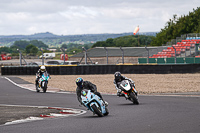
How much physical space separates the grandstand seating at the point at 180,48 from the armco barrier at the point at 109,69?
33.1ft

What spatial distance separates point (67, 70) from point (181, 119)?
26405mm

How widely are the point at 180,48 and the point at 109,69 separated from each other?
51.6 feet

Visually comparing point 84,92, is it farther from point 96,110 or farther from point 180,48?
point 180,48

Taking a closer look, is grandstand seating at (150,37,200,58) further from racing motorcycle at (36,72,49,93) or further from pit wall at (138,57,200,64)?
racing motorcycle at (36,72,49,93)

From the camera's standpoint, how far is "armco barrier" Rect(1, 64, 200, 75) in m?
33.6

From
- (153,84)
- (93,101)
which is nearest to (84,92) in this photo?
(93,101)

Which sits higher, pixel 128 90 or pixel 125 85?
pixel 125 85

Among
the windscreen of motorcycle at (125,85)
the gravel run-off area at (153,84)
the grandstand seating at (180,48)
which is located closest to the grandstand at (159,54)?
the grandstand seating at (180,48)

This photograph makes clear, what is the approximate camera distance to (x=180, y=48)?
49000 millimetres

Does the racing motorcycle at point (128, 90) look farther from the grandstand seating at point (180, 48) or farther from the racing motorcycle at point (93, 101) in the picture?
the grandstand seating at point (180, 48)

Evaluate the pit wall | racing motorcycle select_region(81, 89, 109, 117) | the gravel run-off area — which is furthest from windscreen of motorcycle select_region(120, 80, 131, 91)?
the pit wall

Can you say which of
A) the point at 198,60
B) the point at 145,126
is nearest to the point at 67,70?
the point at 198,60

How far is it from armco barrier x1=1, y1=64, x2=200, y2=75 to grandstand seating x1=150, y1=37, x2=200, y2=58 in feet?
33.1

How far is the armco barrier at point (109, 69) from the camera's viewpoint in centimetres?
3358
